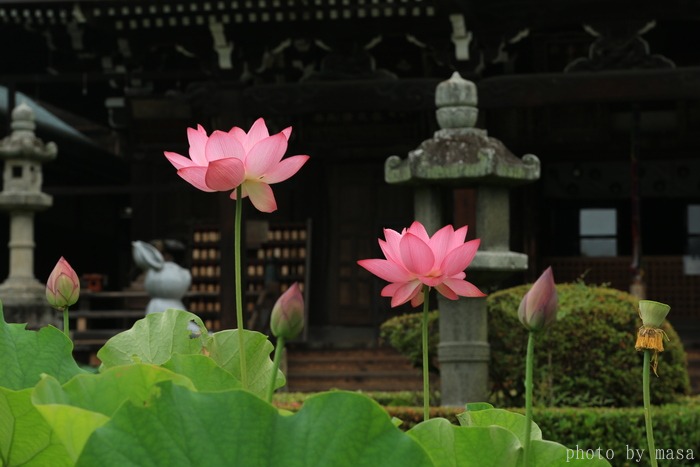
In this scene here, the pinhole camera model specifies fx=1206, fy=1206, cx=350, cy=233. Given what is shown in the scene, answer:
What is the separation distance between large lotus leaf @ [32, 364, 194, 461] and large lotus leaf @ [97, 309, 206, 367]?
20.8 inches

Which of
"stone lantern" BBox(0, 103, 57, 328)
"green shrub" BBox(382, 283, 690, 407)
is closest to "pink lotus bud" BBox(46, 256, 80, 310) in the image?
"green shrub" BBox(382, 283, 690, 407)

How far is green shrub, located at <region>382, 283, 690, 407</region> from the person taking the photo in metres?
8.23

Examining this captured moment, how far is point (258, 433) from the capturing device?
1.02 meters

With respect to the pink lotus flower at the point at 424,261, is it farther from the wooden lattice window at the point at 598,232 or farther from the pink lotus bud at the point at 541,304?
the wooden lattice window at the point at 598,232

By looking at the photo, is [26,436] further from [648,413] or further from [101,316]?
[101,316]

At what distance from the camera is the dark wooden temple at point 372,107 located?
12805mm

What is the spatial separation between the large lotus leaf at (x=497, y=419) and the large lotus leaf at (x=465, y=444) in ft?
0.62

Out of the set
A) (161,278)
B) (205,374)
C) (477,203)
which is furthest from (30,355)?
(161,278)

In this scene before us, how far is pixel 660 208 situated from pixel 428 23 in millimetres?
5516

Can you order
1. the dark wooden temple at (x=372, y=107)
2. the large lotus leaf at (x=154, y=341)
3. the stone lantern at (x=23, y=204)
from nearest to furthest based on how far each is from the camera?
the large lotus leaf at (x=154, y=341), the stone lantern at (x=23, y=204), the dark wooden temple at (x=372, y=107)

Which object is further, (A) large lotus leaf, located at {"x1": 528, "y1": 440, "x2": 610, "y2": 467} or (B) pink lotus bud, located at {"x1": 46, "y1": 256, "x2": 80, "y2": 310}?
(B) pink lotus bud, located at {"x1": 46, "y1": 256, "x2": 80, "y2": 310}

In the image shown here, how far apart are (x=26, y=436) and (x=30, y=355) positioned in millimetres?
290

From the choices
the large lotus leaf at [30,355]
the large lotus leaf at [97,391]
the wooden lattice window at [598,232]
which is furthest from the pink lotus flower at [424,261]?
the wooden lattice window at [598,232]

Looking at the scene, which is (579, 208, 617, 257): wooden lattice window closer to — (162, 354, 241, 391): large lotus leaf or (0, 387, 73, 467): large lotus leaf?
(162, 354, 241, 391): large lotus leaf
